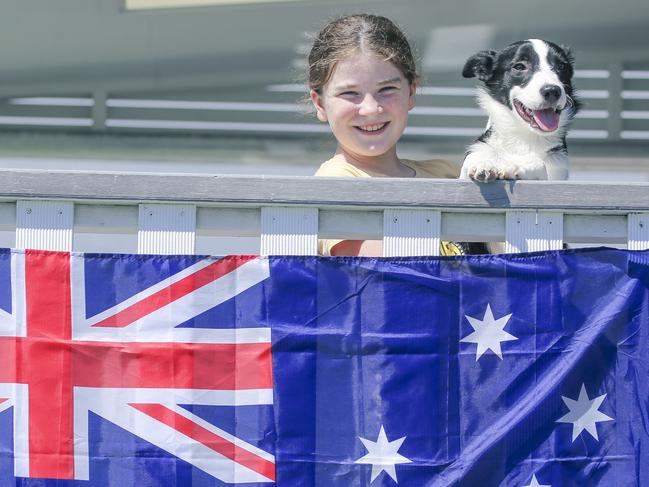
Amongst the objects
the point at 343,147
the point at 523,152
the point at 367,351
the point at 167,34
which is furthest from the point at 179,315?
the point at 167,34

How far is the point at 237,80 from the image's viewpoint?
6727mm

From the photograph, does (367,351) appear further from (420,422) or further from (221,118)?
(221,118)

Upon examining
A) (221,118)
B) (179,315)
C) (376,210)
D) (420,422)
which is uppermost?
(221,118)

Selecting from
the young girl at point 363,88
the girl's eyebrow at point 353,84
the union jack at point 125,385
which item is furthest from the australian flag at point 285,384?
the girl's eyebrow at point 353,84

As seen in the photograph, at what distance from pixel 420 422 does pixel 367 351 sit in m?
0.19

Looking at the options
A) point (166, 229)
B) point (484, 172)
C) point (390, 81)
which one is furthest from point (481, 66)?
point (166, 229)

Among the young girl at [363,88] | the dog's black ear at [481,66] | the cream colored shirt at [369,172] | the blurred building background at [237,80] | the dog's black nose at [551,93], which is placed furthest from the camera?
the blurred building background at [237,80]

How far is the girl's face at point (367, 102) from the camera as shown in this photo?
3.05 m

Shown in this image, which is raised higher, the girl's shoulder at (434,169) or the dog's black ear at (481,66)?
the dog's black ear at (481,66)

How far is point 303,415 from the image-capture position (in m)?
2.59

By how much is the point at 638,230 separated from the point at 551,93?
24.5 inches

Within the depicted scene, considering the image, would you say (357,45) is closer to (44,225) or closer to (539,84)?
(539,84)

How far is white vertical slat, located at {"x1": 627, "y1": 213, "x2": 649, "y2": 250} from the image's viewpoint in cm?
268

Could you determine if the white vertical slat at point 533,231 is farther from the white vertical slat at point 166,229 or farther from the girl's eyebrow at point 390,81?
the white vertical slat at point 166,229
